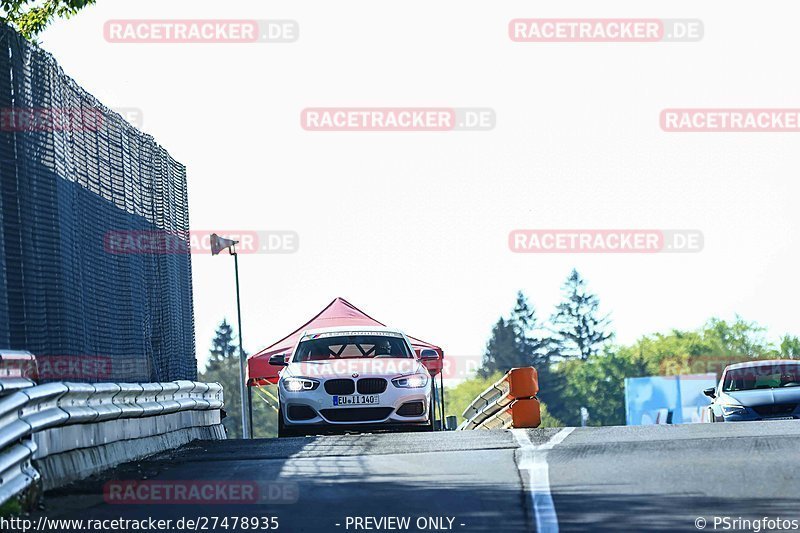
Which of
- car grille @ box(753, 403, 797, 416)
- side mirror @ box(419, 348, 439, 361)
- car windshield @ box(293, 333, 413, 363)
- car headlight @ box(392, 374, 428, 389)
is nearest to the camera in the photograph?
car headlight @ box(392, 374, 428, 389)

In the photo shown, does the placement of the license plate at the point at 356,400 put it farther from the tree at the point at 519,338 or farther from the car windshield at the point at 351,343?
the tree at the point at 519,338

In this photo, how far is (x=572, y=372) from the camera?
566 feet

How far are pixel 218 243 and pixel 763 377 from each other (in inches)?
827

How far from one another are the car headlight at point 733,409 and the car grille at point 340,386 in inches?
230

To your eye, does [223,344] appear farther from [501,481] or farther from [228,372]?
[501,481]

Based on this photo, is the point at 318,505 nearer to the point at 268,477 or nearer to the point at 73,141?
the point at 268,477

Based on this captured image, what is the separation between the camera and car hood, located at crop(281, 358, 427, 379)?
18375mm

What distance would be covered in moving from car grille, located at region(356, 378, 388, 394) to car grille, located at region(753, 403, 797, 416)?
5.70 meters

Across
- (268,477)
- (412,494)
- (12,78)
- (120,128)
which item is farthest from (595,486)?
(120,128)

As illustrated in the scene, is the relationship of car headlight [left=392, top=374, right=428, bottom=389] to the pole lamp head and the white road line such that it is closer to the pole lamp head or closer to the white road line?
the white road line

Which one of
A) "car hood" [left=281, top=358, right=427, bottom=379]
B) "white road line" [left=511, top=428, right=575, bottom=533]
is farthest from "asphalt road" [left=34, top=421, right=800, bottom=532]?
"car hood" [left=281, top=358, right=427, bottom=379]

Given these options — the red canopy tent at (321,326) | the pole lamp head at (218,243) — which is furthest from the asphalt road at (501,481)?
the pole lamp head at (218,243)

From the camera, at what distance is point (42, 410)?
9.57 metres

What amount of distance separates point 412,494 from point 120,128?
5.93 m
